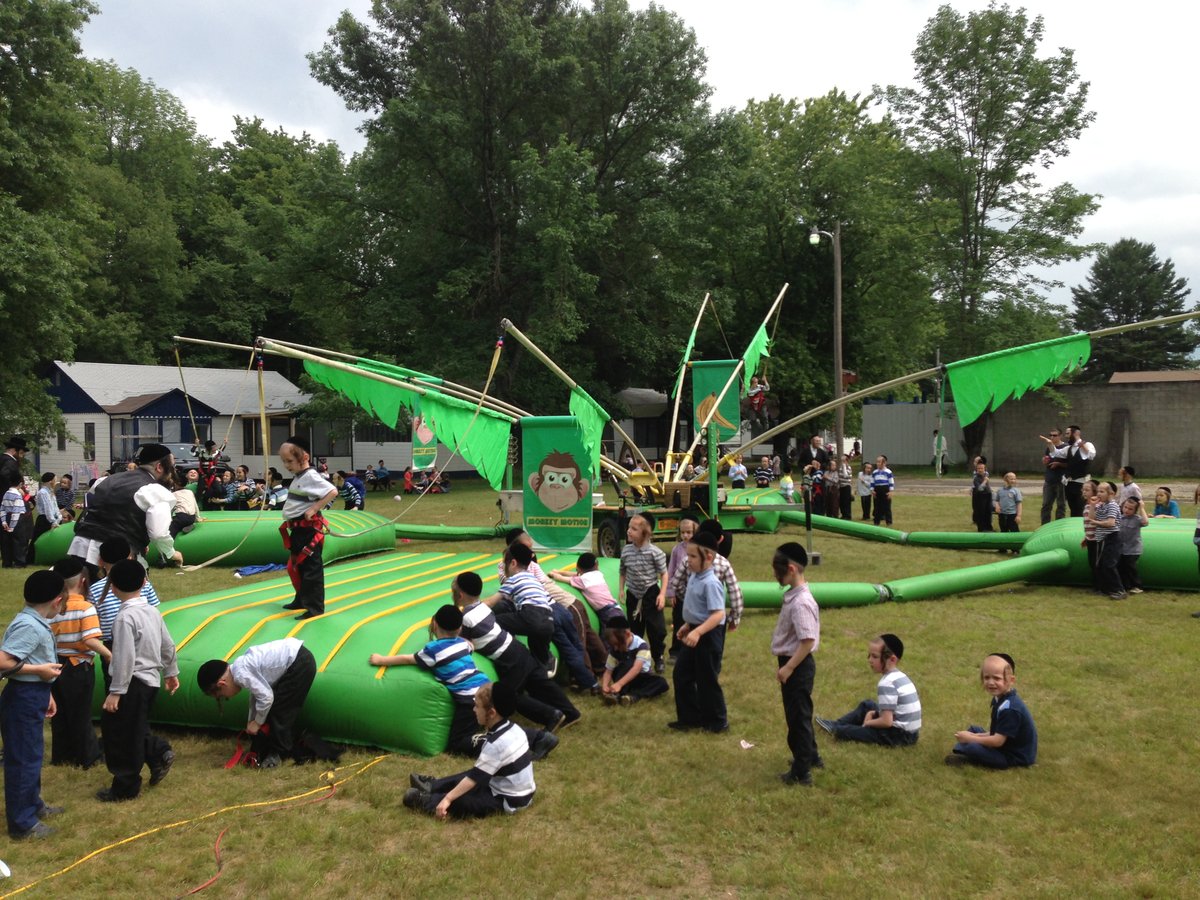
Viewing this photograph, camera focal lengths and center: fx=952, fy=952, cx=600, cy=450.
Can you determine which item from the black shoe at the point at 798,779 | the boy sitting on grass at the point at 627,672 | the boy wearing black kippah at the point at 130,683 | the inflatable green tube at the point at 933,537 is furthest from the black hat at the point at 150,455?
the inflatable green tube at the point at 933,537

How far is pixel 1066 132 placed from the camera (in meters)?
30.7

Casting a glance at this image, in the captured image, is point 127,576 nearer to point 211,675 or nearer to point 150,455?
point 211,675

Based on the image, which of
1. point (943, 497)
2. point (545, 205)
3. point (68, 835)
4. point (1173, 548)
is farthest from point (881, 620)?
point (545, 205)

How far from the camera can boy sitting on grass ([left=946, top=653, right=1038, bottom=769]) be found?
5.63 metres

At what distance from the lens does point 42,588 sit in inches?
191

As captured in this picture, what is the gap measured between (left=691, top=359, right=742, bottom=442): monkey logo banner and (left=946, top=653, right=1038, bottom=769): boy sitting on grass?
10.1 meters

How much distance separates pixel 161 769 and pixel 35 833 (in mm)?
804

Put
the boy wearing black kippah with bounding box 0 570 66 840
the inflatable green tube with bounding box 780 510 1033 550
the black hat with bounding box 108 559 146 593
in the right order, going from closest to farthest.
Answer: the boy wearing black kippah with bounding box 0 570 66 840
the black hat with bounding box 108 559 146 593
the inflatable green tube with bounding box 780 510 1033 550

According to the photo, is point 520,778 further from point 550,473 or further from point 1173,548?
point 1173,548

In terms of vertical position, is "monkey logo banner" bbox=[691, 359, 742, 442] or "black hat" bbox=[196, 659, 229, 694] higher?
"monkey logo banner" bbox=[691, 359, 742, 442]

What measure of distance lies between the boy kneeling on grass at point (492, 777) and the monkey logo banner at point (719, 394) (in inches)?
433

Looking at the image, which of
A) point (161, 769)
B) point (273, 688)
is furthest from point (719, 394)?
point (161, 769)

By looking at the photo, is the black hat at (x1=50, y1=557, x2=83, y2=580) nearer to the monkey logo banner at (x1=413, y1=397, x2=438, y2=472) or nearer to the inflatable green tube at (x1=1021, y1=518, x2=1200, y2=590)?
the monkey logo banner at (x1=413, y1=397, x2=438, y2=472)

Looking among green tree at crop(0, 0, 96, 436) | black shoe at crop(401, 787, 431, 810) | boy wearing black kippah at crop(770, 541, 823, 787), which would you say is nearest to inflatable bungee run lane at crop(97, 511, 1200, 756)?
black shoe at crop(401, 787, 431, 810)
